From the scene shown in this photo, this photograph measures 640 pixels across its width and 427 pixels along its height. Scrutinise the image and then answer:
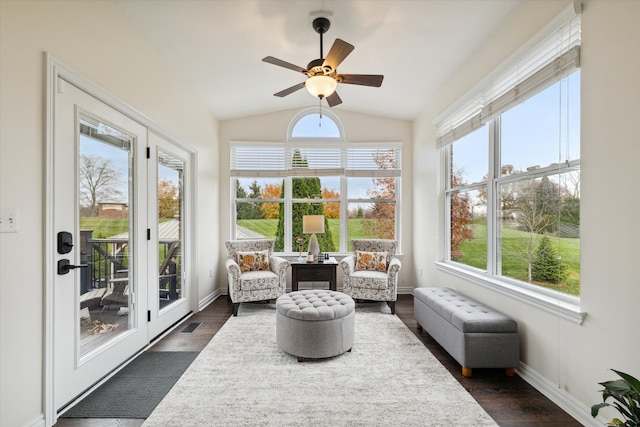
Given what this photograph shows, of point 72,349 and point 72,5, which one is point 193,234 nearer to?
point 72,349

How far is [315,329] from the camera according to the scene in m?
2.69

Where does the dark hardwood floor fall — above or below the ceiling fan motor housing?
below

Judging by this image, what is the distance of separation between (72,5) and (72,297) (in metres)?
1.98

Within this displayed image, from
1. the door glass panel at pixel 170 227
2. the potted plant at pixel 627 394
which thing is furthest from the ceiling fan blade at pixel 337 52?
the potted plant at pixel 627 394

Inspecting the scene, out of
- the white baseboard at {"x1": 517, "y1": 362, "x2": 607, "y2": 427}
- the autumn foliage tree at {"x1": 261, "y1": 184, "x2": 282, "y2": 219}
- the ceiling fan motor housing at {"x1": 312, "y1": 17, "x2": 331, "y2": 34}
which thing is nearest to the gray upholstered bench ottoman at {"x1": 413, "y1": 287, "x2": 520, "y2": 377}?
the white baseboard at {"x1": 517, "y1": 362, "x2": 607, "y2": 427}

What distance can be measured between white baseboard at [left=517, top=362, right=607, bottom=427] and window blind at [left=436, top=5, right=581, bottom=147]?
215 cm

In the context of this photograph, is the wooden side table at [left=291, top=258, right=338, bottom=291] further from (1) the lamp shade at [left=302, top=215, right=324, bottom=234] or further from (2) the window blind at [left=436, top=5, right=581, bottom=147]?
(2) the window blind at [left=436, top=5, right=581, bottom=147]

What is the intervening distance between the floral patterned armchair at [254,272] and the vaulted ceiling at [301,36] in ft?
7.35

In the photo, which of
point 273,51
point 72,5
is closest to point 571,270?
point 273,51

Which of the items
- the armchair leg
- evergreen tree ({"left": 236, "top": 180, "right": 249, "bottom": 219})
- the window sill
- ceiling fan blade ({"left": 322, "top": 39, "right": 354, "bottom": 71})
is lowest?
the armchair leg

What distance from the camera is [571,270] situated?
2152 mm

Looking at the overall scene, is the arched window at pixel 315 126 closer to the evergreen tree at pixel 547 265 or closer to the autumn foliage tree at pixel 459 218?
the autumn foliage tree at pixel 459 218

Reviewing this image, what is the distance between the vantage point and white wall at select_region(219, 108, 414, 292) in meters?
5.18

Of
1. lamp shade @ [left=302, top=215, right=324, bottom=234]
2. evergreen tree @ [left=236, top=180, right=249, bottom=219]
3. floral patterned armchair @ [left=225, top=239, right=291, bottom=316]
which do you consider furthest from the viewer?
evergreen tree @ [left=236, top=180, right=249, bottom=219]
